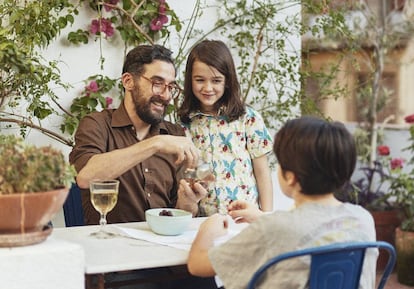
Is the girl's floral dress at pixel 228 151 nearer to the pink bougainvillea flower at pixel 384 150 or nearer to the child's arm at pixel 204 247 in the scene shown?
the child's arm at pixel 204 247

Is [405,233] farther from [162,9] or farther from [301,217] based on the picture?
[301,217]

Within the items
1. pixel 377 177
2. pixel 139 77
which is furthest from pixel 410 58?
pixel 139 77

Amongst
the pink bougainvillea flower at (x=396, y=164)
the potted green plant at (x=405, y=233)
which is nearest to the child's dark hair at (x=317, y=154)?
the potted green plant at (x=405, y=233)

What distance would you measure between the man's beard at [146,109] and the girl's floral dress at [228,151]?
0.67 feet

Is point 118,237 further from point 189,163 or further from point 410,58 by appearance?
point 410,58

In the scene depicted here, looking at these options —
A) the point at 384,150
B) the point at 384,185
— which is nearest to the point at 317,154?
the point at 384,150

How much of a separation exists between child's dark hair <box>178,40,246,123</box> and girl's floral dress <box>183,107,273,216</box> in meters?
0.03

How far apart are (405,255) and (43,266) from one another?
9.38ft

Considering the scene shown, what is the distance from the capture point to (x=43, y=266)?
A: 169 cm

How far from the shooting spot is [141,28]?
11.5 ft

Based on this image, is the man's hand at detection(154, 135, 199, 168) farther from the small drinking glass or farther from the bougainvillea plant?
the bougainvillea plant

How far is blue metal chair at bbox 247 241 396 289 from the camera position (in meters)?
1.64

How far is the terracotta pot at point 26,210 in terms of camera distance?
1.65 metres

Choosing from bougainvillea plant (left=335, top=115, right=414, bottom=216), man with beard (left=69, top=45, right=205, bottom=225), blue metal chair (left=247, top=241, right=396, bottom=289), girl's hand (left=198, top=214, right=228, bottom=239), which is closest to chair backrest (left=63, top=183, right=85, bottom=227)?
man with beard (left=69, top=45, right=205, bottom=225)
